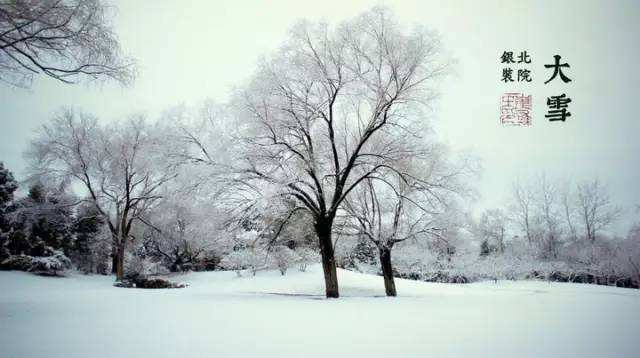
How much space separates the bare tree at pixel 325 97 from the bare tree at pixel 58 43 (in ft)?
16.2

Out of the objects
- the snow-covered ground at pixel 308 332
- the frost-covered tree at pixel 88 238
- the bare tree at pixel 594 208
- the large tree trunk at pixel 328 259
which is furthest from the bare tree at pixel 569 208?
the frost-covered tree at pixel 88 238

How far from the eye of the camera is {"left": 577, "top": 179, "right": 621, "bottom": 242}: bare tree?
40.5 m

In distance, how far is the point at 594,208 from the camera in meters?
41.2

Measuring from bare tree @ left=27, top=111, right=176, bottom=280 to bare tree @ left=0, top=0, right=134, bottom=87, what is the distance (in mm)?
17718

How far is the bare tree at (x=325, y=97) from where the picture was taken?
40.3 feet

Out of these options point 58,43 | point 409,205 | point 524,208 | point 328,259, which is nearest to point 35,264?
point 328,259

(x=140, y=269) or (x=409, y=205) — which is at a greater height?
(x=409, y=205)

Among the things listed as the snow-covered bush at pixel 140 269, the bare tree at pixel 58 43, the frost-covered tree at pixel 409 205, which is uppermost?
the bare tree at pixel 58 43

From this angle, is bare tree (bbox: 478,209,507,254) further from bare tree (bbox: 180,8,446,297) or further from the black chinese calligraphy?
bare tree (bbox: 180,8,446,297)

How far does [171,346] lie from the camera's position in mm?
4938

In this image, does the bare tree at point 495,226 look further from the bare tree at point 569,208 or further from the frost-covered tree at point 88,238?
the frost-covered tree at point 88,238

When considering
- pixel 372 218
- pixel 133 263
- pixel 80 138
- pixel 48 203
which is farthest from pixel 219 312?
pixel 48 203

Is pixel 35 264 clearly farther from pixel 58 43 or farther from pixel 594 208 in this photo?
pixel 594 208

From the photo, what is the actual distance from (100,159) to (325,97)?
1978 cm
